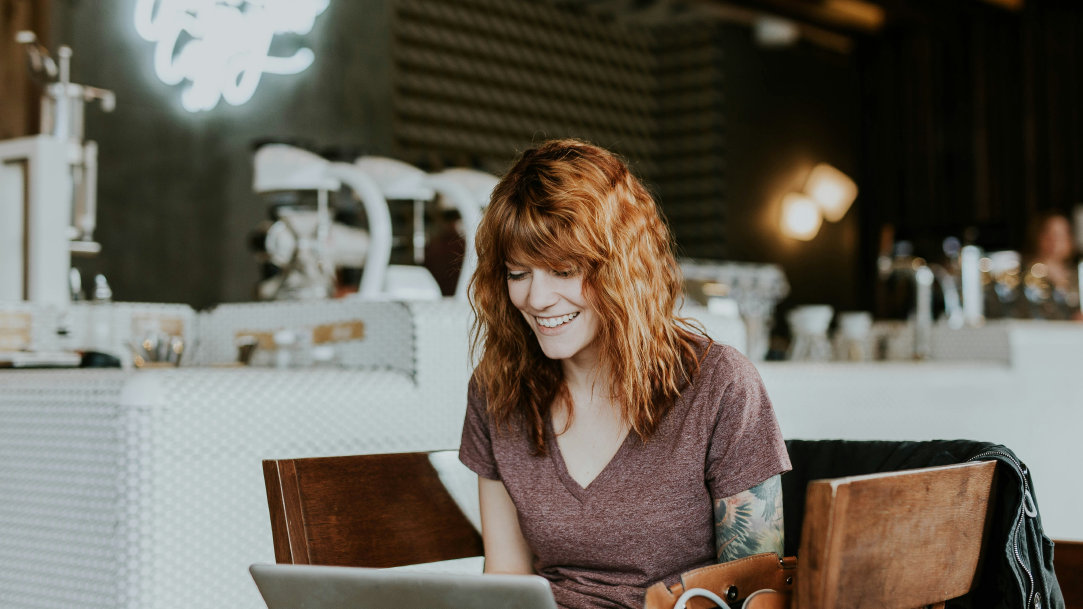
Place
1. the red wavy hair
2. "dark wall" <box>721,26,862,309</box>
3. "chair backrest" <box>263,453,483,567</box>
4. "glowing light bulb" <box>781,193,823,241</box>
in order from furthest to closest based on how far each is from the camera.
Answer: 1. "glowing light bulb" <box>781,193,823,241</box>
2. "dark wall" <box>721,26,862,309</box>
3. the red wavy hair
4. "chair backrest" <box>263,453,483,567</box>

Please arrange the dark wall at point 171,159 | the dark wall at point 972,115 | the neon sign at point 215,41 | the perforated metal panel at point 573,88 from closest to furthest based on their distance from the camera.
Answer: the dark wall at point 171,159 < the neon sign at point 215,41 < the perforated metal panel at point 573,88 < the dark wall at point 972,115

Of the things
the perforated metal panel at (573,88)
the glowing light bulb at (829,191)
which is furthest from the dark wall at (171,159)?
the glowing light bulb at (829,191)

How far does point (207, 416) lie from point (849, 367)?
171 cm

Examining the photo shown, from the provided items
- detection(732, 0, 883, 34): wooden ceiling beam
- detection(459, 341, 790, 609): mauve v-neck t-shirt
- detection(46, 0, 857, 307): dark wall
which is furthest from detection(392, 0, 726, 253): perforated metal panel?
detection(459, 341, 790, 609): mauve v-neck t-shirt

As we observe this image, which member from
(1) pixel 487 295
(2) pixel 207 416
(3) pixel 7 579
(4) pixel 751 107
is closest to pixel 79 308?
(3) pixel 7 579

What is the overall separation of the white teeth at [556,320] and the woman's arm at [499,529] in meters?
0.24

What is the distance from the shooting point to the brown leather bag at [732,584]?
95 cm

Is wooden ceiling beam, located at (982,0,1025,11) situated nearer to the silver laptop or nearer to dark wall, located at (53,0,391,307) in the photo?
dark wall, located at (53,0,391,307)

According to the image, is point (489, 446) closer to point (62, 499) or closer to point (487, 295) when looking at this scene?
point (487, 295)

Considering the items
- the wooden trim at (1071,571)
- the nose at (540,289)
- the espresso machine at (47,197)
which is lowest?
the wooden trim at (1071,571)

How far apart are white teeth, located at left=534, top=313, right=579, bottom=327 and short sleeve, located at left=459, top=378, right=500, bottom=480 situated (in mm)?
178

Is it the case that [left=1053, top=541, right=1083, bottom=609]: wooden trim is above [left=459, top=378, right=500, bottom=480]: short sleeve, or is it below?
below

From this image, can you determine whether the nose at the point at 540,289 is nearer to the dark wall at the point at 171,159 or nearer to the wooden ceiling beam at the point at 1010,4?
the dark wall at the point at 171,159

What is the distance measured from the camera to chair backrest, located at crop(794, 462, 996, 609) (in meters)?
0.81
